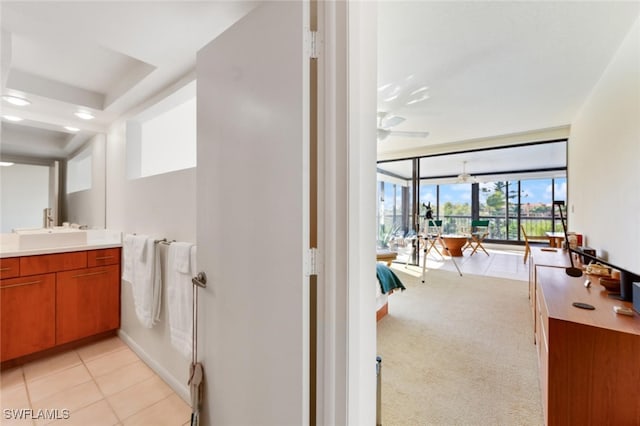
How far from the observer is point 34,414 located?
1534 mm

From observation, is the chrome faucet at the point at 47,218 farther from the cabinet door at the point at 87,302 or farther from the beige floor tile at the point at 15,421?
the beige floor tile at the point at 15,421

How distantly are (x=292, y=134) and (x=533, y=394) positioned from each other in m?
2.21

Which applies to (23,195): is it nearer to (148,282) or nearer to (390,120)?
(148,282)

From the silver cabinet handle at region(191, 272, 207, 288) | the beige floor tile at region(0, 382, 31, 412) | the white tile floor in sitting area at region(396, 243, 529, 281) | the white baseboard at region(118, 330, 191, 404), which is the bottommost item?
the beige floor tile at region(0, 382, 31, 412)

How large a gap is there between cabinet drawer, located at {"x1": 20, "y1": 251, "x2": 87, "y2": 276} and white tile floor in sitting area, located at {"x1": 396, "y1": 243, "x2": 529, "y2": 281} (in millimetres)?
5035

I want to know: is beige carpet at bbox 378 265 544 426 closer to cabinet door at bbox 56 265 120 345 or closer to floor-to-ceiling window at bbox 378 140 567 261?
cabinet door at bbox 56 265 120 345

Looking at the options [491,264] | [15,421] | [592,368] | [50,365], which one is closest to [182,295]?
[15,421]

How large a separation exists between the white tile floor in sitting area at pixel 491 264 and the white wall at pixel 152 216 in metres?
4.52

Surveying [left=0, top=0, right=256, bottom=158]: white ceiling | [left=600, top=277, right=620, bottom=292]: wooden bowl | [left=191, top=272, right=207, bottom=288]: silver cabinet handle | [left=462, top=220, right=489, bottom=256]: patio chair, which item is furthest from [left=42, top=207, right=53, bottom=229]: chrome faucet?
[left=462, top=220, right=489, bottom=256]: patio chair

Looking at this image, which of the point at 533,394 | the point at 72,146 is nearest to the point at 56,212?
the point at 72,146

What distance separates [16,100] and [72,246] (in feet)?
3.96

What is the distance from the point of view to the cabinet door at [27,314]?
1.84 m

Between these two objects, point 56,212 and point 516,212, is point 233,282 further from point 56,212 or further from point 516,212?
point 516,212

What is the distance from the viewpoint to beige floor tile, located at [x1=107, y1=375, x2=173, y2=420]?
1585 millimetres
